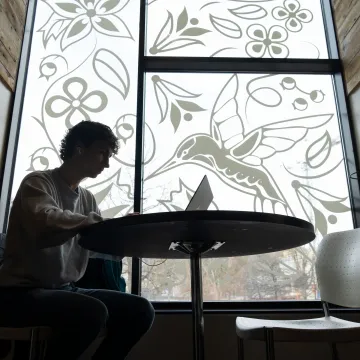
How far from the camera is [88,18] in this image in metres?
2.96

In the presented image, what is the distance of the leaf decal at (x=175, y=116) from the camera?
2.66 meters

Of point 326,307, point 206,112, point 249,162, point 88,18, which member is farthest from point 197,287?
point 88,18

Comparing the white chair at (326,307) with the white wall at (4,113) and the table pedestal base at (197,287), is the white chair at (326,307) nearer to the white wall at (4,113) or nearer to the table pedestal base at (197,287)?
the table pedestal base at (197,287)

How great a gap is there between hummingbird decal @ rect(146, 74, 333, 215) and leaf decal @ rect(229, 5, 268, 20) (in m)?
0.84

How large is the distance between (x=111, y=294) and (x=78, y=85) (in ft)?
6.07

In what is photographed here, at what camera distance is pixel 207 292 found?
2.25 metres

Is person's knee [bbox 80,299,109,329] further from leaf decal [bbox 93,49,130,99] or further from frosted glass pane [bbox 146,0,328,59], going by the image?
frosted glass pane [bbox 146,0,328,59]

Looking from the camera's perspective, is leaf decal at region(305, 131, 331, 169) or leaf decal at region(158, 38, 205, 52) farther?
leaf decal at region(158, 38, 205, 52)

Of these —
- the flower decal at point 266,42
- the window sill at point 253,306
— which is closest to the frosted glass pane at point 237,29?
the flower decal at point 266,42

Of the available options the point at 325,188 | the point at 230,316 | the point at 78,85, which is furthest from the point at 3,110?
the point at 325,188

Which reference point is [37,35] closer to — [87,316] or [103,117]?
[103,117]

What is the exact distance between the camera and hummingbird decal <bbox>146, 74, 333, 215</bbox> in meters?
2.48

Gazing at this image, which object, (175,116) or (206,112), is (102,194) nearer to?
(175,116)

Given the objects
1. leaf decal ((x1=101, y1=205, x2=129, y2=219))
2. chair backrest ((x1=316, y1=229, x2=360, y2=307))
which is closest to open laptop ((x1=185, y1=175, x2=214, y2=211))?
chair backrest ((x1=316, y1=229, x2=360, y2=307))
